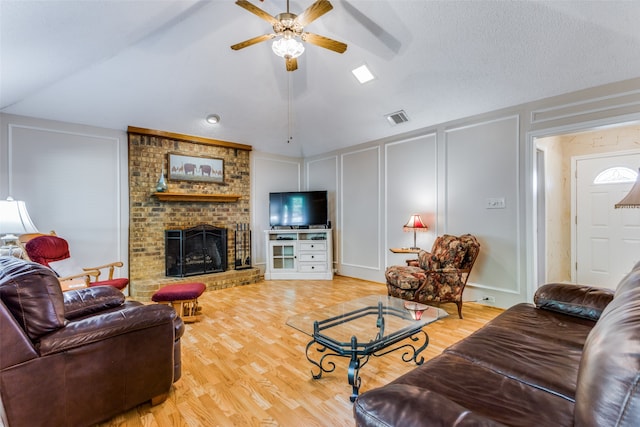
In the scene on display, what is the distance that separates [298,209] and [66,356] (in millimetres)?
4447

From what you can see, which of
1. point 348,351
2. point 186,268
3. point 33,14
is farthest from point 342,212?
point 33,14

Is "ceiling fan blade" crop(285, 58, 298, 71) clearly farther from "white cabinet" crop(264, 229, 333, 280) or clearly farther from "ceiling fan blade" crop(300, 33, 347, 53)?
"white cabinet" crop(264, 229, 333, 280)

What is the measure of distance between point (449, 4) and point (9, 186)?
5.26m

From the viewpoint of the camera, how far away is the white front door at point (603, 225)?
407 cm

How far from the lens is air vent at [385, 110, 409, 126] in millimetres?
4359

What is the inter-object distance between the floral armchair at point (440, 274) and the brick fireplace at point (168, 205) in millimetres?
2755

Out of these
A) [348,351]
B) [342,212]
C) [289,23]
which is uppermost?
[289,23]

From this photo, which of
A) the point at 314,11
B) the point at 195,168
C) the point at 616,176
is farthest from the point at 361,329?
the point at 616,176

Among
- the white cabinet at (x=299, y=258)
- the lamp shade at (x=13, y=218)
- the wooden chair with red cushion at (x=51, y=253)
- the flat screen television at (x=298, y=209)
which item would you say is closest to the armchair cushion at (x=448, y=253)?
the white cabinet at (x=299, y=258)

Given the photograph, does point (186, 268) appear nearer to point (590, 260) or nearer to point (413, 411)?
point (413, 411)

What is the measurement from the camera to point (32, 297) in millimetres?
1407

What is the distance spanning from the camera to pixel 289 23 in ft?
8.19

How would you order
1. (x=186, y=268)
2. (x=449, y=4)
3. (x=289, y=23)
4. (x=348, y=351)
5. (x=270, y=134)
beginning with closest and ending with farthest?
(x=348, y=351) < (x=289, y=23) < (x=449, y=4) < (x=186, y=268) < (x=270, y=134)

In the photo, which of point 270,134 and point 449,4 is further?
point 270,134
